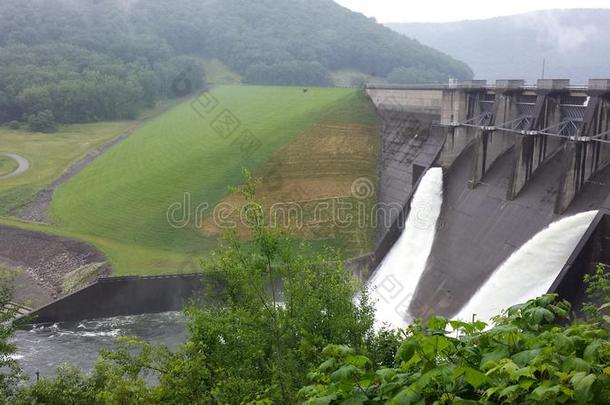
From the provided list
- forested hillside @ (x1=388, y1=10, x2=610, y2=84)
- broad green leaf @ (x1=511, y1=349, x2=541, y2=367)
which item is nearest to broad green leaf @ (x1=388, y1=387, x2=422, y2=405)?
broad green leaf @ (x1=511, y1=349, x2=541, y2=367)

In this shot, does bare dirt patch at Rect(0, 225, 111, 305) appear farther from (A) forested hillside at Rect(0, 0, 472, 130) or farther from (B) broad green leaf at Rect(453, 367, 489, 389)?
(A) forested hillside at Rect(0, 0, 472, 130)

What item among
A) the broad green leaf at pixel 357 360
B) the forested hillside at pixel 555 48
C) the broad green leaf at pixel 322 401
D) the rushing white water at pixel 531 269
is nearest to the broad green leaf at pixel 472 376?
the broad green leaf at pixel 357 360

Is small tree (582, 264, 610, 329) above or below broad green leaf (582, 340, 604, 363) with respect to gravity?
below

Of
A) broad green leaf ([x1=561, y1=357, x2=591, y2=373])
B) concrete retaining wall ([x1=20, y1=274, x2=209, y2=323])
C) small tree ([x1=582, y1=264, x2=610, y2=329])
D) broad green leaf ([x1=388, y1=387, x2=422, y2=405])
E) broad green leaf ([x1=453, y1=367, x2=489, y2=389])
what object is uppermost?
broad green leaf ([x1=561, y1=357, x2=591, y2=373])

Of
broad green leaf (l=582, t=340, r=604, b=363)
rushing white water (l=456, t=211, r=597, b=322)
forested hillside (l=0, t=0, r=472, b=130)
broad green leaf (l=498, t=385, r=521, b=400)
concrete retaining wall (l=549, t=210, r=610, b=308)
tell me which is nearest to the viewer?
broad green leaf (l=498, t=385, r=521, b=400)

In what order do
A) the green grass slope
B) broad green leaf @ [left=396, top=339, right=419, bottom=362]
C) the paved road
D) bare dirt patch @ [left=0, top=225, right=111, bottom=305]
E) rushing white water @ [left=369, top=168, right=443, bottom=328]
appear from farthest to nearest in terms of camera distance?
the paved road < the green grass slope < bare dirt patch @ [left=0, top=225, right=111, bottom=305] < rushing white water @ [left=369, top=168, right=443, bottom=328] < broad green leaf @ [left=396, top=339, right=419, bottom=362]

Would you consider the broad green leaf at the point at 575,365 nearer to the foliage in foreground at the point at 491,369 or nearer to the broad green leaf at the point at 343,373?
the foliage in foreground at the point at 491,369

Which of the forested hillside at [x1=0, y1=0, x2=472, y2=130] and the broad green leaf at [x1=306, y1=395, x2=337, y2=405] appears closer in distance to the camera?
the broad green leaf at [x1=306, y1=395, x2=337, y2=405]

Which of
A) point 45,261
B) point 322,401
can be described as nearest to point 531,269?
point 322,401
